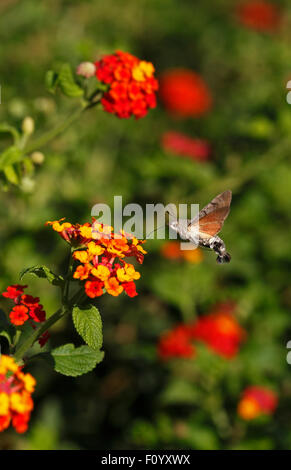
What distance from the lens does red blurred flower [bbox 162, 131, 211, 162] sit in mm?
3281

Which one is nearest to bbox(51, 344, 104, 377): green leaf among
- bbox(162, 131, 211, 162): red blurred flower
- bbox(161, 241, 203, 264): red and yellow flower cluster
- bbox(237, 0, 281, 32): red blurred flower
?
bbox(161, 241, 203, 264): red and yellow flower cluster

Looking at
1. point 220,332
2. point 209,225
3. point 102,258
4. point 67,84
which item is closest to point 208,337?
point 220,332

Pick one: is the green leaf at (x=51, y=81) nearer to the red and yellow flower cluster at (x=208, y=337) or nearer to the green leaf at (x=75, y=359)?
the green leaf at (x=75, y=359)

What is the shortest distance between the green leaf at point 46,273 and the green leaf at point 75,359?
0.21 meters

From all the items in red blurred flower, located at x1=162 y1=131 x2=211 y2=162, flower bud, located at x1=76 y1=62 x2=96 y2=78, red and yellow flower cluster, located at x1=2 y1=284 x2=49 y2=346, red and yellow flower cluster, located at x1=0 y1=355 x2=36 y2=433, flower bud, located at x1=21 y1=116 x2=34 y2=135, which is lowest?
red and yellow flower cluster, located at x1=0 y1=355 x2=36 y2=433

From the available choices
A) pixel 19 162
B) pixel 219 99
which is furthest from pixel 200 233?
pixel 219 99

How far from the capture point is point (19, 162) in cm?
202

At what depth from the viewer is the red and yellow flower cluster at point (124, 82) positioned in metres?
1.90

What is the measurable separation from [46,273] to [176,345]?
154 centimetres

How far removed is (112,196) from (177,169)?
370 millimetres

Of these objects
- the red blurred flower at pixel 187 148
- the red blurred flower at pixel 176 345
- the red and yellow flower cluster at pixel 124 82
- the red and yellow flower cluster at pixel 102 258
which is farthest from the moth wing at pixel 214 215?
the red blurred flower at pixel 187 148

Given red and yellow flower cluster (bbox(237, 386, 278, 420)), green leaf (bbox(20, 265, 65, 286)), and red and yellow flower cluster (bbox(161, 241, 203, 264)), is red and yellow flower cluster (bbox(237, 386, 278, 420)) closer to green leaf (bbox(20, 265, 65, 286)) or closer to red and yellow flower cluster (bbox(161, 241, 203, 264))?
red and yellow flower cluster (bbox(161, 241, 203, 264))

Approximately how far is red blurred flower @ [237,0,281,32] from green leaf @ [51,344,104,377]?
4624 mm
